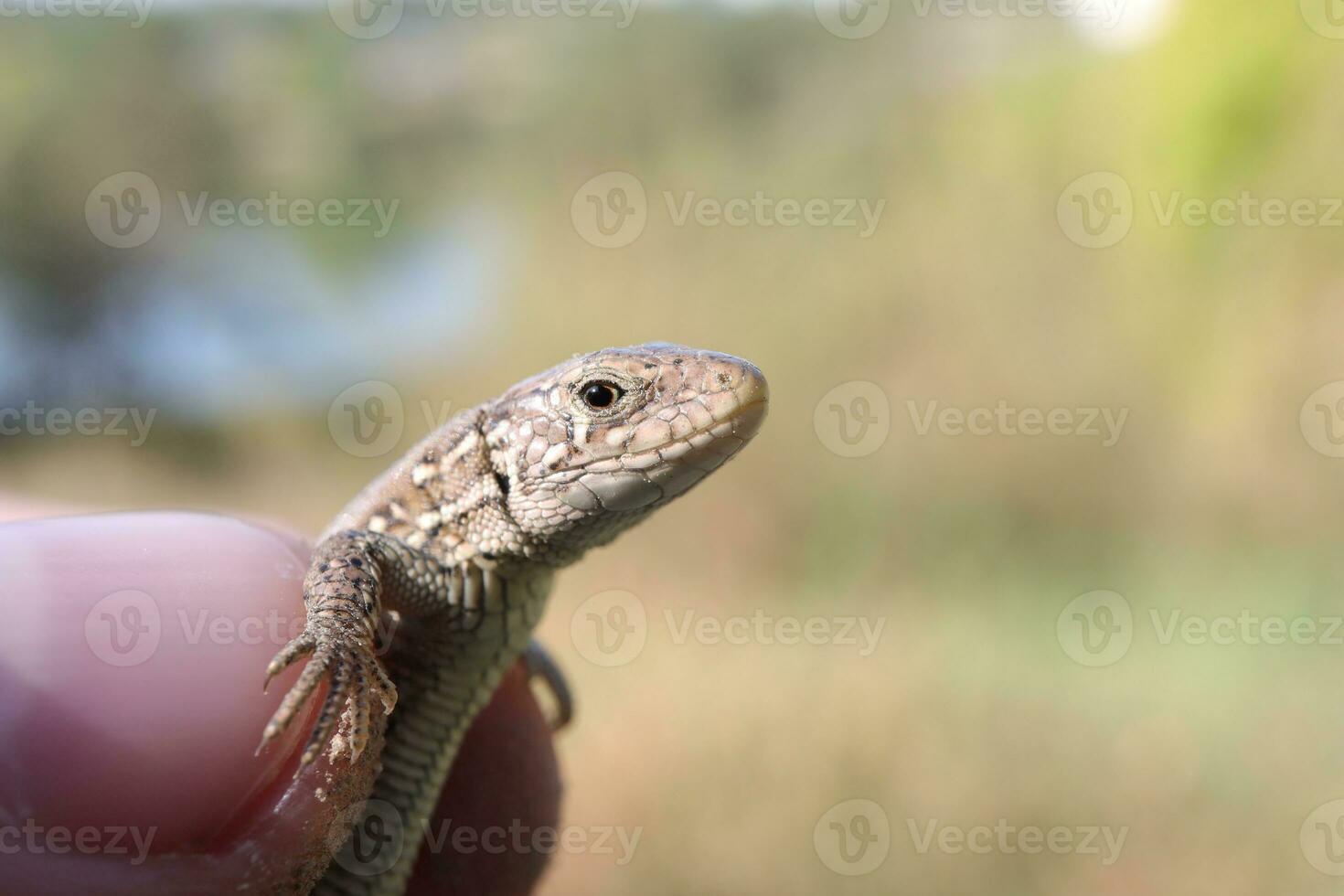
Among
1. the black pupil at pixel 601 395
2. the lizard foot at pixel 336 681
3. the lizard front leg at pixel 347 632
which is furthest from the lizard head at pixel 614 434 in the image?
the lizard foot at pixel 336 681

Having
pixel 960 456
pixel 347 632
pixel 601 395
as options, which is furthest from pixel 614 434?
pixel 960 456

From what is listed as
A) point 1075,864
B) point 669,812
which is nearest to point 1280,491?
point 1075,864

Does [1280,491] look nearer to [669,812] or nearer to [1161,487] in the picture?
[1161,487]

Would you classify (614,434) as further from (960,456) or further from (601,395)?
(960,456)

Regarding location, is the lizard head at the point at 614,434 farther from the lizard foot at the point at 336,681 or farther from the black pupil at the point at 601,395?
the lizard foot at the point at 336,681

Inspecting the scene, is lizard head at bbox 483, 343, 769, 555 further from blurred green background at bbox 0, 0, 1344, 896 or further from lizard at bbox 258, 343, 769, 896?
blurred green background at bbox 0, 0, 1344, 896

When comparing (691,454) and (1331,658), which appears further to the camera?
(1331,658)

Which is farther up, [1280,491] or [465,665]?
[1280,491]

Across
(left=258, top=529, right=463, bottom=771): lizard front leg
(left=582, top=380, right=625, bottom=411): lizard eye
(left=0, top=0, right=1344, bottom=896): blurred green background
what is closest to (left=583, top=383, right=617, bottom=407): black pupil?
(left=582, top=380, right=625, bottom=411): lizard eye
